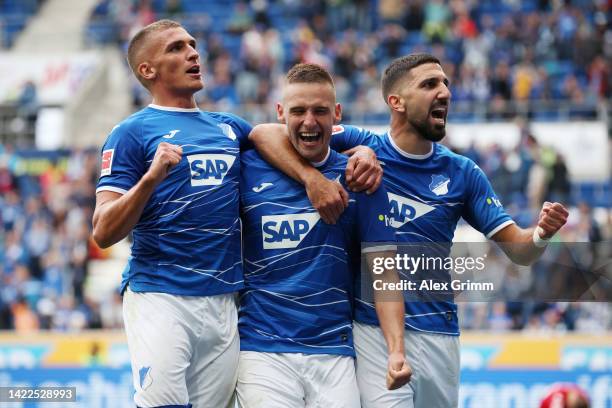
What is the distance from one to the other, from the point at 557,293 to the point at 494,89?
1280 cm

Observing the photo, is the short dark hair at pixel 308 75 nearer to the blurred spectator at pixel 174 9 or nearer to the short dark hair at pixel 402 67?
the short dark hair at pixel 402 67

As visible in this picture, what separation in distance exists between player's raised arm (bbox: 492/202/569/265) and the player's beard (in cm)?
61

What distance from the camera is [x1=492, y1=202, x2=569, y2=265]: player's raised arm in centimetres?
546

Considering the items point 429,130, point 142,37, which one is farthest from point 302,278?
point 142,37

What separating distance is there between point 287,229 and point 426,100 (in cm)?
103

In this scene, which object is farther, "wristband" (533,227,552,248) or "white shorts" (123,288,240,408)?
"wristband" (533,227,552,248)

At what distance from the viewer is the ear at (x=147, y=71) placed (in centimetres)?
586

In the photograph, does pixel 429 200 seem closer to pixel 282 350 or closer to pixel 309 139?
pixel 309 139

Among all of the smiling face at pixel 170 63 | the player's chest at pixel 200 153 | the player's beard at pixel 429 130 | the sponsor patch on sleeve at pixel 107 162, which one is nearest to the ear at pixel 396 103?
the player's beard at pixel 429 130

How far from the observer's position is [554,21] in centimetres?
2033

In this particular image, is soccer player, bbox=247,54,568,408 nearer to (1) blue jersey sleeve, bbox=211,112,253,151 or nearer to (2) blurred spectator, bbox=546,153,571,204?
(1) blue jersey sleeve, bbox=211,112,253,151

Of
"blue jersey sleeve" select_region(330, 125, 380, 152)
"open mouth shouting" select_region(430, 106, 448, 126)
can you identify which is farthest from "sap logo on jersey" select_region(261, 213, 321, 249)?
A: "open mouth shouting" select_region(430, 106, 448, 126)

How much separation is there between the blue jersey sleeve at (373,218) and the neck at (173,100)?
99 centimetres

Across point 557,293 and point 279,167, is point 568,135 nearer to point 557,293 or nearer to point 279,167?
point 557,293
